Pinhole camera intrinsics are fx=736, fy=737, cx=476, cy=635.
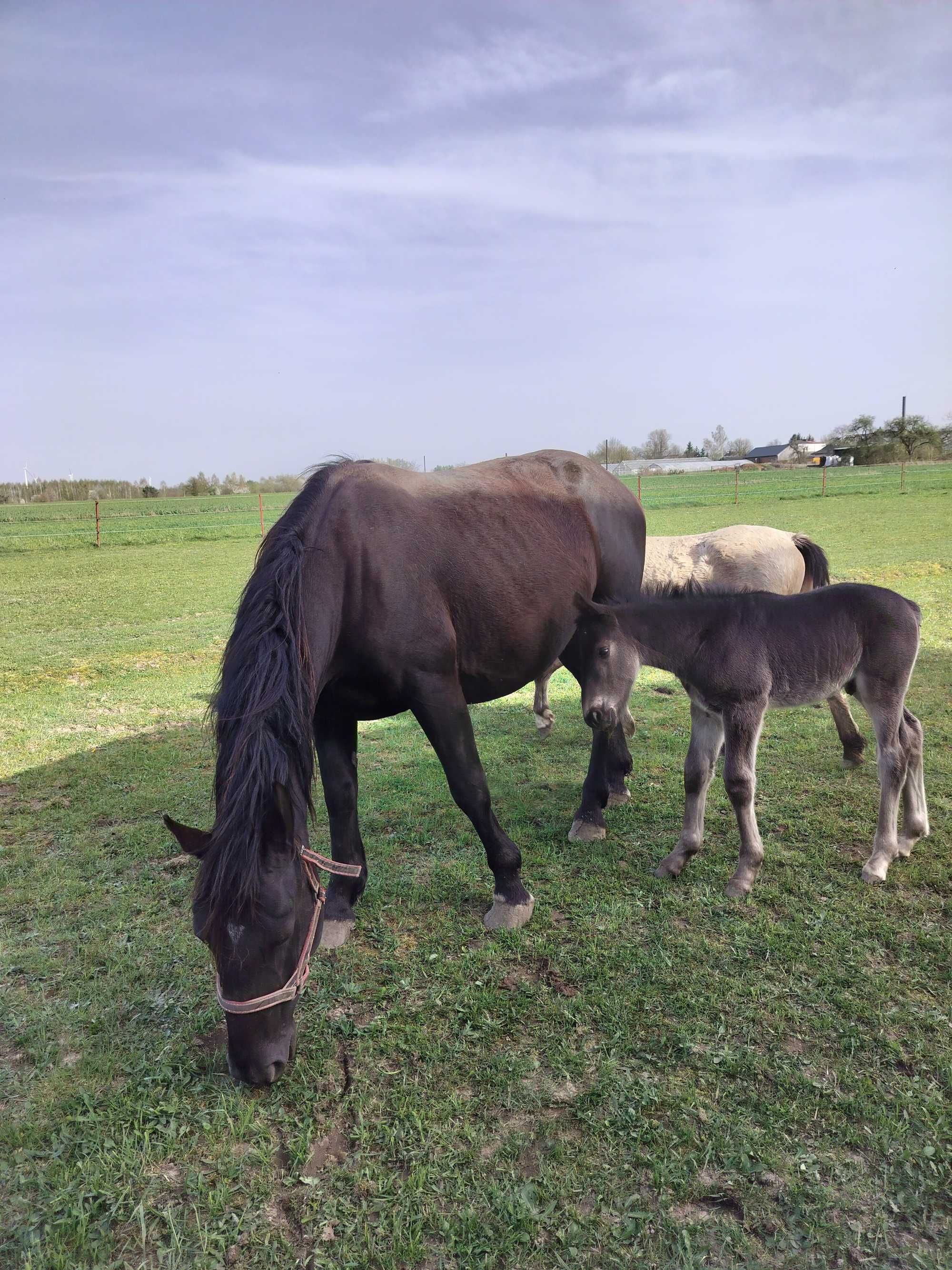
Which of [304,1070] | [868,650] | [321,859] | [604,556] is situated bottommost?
[304,1070]

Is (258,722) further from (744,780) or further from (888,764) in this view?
(888,764)

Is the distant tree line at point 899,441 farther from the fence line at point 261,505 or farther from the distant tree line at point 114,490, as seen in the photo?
the distant tree line at point 114,490

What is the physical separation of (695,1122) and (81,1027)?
2.37 meters

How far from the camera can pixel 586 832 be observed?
173 inches

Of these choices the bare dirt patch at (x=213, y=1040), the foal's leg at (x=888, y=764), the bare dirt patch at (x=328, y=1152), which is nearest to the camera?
the bare dirt patch at (x=328, y=1152)

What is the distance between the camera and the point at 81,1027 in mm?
2967

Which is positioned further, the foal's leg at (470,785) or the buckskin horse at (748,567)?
the buckskin horse at (748,567)

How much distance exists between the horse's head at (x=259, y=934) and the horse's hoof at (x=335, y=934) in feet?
3.28

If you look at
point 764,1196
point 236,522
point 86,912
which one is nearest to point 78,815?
point 86,912

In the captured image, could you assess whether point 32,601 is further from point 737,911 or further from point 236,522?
point 236,522

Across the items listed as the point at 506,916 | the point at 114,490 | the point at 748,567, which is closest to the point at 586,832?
the point at 506,916

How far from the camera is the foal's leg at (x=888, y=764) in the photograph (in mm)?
3896

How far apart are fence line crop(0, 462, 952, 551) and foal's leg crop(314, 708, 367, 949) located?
1720 centimetres

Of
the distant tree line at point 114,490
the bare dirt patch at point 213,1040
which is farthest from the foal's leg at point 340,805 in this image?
the distant tree line at point 114,490
